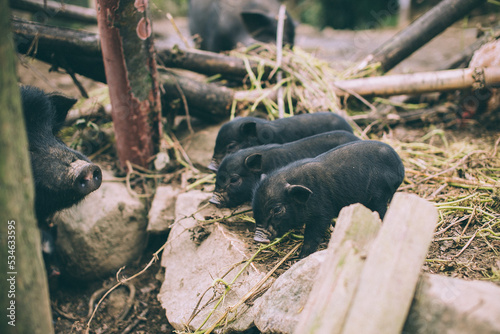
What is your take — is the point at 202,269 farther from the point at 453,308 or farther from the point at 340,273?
the point at 453,308

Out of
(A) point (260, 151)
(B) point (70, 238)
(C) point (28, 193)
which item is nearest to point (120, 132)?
(B) point (70, 238)

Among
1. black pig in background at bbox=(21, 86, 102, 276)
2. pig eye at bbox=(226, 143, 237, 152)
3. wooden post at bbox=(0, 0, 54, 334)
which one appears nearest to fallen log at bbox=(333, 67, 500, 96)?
pig eye at bbox=(226, 143, 237, 152)

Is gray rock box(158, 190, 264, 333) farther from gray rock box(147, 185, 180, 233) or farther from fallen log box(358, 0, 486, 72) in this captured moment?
fallen log box(358, 0, 486, 72)

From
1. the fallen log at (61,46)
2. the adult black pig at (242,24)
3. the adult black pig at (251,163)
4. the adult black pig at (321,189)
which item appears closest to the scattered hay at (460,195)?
the adult black pig at (321,189)

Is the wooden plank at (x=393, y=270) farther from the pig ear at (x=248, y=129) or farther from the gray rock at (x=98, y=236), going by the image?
the gray rock at (x=98, y=236)

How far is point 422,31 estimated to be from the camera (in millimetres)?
5148

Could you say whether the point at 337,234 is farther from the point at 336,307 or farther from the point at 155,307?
the point at 155,307

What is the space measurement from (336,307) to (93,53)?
3574mm

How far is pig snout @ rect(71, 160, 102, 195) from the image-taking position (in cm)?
283

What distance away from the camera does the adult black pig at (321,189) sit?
2852 mm

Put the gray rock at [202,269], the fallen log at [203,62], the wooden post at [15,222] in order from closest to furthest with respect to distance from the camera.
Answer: the wooden post at [15,222], the gray rock at [202,269], the fallen log at [203,62]

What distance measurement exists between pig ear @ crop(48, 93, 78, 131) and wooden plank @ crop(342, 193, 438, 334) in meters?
2.88

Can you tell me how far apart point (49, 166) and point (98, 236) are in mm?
1016

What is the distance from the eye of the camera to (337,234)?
185 cm
